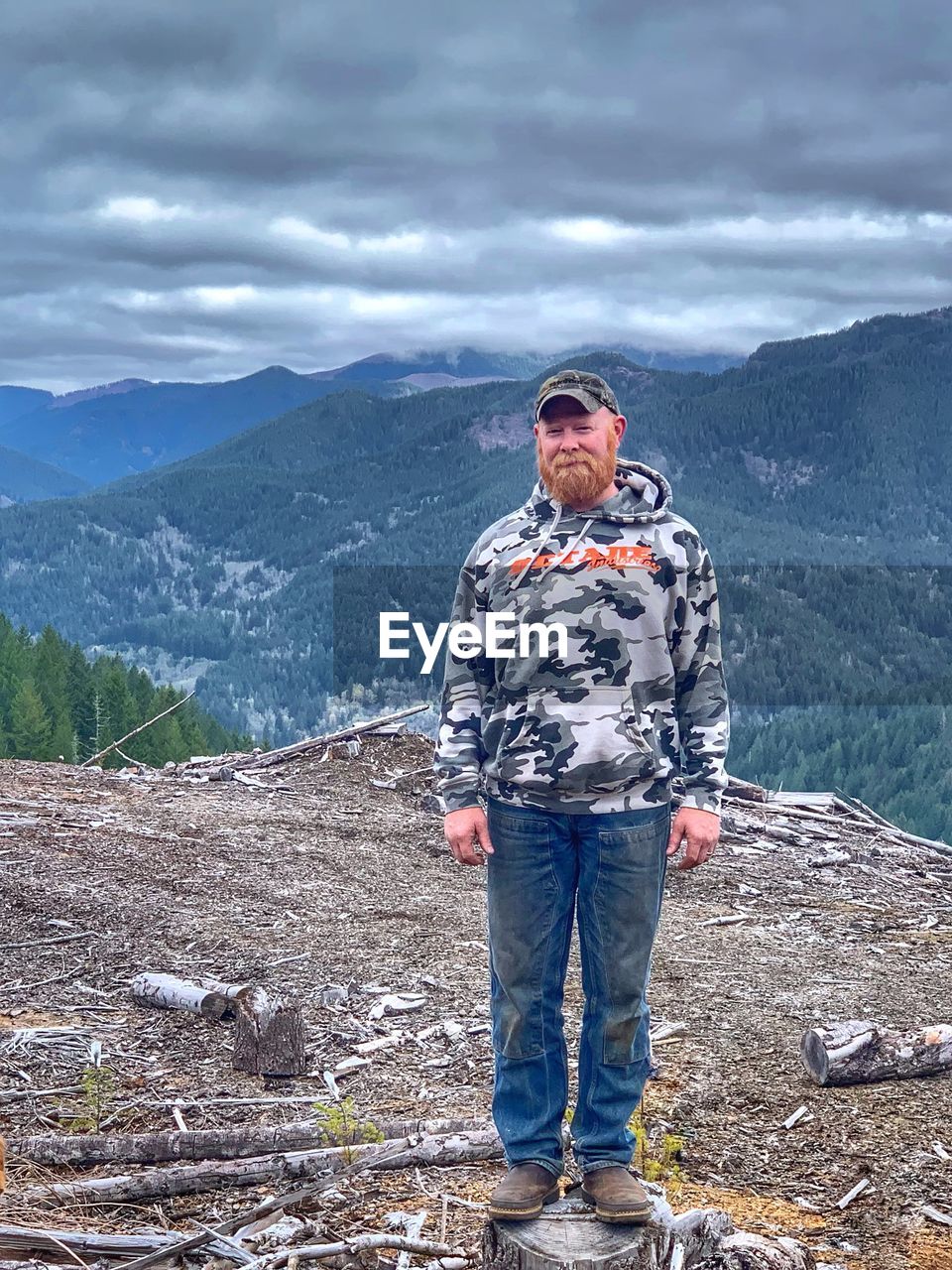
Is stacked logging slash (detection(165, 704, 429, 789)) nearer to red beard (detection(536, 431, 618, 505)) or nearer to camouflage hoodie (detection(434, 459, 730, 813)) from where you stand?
camouflage hoodie (detection(434, 459, 730, 813))

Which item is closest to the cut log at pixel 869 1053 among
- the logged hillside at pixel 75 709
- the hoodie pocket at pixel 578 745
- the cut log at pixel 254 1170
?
the cut log at pixel 254 1170

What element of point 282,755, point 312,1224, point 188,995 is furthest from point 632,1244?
point 282,755

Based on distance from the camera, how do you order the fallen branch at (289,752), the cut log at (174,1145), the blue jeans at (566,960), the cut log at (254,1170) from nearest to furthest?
1. the blue jeans at (566,960)
2. the cut log at (254,1170)
3. the cut log at (174,1145)
4. the fallen branch at (289,752)

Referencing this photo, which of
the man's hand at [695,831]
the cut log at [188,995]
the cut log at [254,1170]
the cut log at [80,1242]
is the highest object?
the man's hand at [695,831]

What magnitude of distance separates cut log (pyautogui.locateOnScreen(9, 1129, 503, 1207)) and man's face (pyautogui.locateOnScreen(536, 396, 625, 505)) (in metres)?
3.33

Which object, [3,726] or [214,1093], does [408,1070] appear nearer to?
[214,1093]

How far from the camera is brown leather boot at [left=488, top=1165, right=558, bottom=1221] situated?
4891 mm

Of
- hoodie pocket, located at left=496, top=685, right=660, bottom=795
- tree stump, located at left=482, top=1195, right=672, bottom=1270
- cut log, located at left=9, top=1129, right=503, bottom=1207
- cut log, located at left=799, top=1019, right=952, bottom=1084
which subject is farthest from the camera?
cut log, located at left=799, top=1019, right=952, bottom=1084

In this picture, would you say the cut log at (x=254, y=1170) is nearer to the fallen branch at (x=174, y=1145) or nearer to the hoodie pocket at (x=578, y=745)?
the fallen branch at (x=174, y=1145)

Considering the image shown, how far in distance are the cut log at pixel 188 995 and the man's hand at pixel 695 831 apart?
14.0 feet

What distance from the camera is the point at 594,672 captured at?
499 centimetres

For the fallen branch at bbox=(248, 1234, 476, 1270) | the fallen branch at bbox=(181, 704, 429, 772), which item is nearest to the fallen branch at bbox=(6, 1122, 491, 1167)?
the fallen branch at bbox=(248, 1234, 476, 1270)

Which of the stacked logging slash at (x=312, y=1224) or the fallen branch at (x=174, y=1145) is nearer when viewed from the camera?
the stacked logging slash at (x=312, y=1224)

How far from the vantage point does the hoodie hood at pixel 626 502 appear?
201 inches
